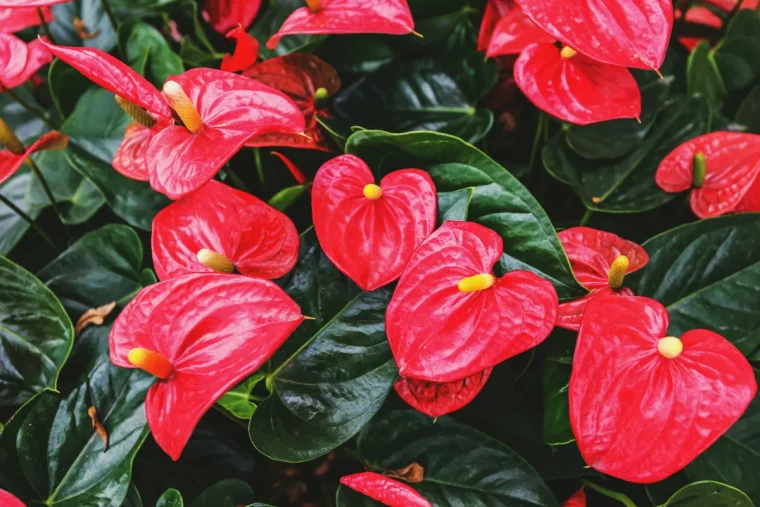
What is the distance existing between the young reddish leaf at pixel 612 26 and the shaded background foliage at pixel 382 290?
15 centimetres

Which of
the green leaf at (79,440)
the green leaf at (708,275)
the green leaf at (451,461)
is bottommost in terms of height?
the green leaf at (451,461)

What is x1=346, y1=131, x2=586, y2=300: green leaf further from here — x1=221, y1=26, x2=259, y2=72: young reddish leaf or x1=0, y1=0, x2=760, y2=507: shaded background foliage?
x1=221, y1=26, x2=259, y2=72: young reddish leaf

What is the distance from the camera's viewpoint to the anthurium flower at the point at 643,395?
506 mm

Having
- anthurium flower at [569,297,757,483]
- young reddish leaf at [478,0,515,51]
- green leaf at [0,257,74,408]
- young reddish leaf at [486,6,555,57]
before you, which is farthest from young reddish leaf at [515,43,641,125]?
green leaf at [0,257,74,408]

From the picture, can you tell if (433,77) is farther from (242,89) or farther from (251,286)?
(251,286)

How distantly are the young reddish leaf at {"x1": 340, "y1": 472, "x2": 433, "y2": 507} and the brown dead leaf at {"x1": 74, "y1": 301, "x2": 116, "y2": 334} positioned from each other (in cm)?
37

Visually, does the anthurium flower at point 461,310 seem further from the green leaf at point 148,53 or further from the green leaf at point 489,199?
the green leaf at point 148,53

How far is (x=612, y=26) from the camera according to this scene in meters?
0.60

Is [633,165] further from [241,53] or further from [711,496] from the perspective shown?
[241,53]

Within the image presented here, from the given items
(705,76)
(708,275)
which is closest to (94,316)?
(708,275)

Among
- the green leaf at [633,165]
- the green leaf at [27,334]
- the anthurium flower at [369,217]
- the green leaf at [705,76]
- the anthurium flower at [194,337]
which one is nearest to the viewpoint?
the anthurium flower at [194,337]

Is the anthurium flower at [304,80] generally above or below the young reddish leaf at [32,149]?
above

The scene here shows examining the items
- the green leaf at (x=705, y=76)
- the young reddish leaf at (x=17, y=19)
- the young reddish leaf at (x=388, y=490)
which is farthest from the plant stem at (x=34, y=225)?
the green leaf at (x=705, y=76)

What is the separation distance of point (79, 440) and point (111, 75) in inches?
15.7
